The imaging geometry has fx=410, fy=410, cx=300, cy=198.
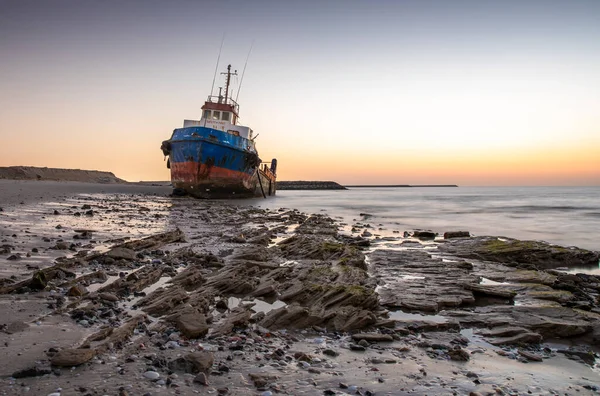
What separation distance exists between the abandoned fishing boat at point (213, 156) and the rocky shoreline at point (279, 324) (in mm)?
23797

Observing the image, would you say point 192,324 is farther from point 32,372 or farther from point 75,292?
point 75,292

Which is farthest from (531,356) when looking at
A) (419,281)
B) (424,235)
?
(424,235)

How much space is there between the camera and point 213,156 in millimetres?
34094

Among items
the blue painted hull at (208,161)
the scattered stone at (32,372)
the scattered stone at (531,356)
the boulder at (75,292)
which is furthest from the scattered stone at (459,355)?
the blue painted hull at (208,161)

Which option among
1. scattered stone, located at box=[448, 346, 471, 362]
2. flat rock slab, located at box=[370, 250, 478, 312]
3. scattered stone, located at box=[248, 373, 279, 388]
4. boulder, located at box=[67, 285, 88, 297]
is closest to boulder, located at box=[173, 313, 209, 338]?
scattered stone, located at box=[248, 373, 279, 388]

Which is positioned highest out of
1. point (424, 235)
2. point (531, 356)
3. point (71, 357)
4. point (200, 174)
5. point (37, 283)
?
point (200, 174)

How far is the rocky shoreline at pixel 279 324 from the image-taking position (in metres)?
3.95

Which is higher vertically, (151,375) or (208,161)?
(208,161)

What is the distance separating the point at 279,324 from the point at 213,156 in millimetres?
29768

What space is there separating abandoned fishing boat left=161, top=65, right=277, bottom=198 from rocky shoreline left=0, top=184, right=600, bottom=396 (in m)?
23.8

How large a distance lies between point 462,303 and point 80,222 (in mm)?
13325

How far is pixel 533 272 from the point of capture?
955 cm

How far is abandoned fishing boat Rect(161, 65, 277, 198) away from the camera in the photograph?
3375 centimetres

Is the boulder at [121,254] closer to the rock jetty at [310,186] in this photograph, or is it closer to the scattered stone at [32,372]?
the scattered stone at [32,372]
